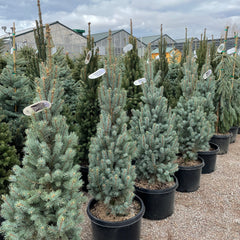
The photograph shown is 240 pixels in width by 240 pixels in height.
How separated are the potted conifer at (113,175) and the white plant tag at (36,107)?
0.72 meters

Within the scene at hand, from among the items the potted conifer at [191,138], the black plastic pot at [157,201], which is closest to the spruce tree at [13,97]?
the black plastic pot at [157,201]

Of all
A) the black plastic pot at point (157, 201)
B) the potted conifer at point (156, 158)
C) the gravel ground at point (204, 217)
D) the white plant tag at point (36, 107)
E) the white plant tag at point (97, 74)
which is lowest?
the gravel ground at point (204, 217)

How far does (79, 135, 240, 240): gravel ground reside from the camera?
8.46ft

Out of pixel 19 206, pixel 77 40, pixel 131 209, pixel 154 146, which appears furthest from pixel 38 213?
pixel 77 40

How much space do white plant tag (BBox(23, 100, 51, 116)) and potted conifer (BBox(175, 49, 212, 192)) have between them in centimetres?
246

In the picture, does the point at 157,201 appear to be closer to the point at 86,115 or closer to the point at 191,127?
the point at 191,127

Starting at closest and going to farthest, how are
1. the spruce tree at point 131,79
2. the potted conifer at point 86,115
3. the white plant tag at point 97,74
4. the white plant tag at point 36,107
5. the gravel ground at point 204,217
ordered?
the white plant tag at point 36,107, the white plant tag at point 97,74, the gravel ground at point 204,217, the potted conifer at point 86,115, the spruce tree at point 131,79

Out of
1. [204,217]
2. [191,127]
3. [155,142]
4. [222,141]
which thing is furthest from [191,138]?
[222,141]

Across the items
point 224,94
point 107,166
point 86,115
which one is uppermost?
point 224,94

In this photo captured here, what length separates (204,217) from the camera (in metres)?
2.89

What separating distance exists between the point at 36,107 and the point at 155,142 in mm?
1653

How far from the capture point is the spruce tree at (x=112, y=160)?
215 centimetres

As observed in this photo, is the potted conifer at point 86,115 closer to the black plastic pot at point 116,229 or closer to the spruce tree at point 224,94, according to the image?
the black plastic pot at point 116,229

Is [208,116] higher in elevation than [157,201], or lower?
higher
